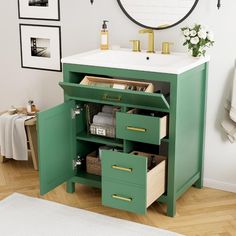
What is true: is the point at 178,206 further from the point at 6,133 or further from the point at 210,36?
the point at 6,133

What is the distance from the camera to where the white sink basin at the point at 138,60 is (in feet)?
9.89

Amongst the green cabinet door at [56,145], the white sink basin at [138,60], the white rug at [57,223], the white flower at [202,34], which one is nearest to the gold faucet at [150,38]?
the white sink basin at [138,60]

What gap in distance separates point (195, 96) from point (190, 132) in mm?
233

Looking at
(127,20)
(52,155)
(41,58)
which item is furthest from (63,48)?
(52,155)

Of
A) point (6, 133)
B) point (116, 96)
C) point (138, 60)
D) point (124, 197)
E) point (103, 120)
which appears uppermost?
point (138, 60)

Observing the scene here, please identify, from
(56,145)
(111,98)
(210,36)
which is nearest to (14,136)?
(56,145)

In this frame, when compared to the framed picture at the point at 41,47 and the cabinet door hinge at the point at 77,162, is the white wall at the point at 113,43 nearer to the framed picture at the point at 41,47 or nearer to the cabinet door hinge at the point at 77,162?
the framed picture at the point at 41,47

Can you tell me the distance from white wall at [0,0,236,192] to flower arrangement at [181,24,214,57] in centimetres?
20

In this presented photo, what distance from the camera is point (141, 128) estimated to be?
3.01m

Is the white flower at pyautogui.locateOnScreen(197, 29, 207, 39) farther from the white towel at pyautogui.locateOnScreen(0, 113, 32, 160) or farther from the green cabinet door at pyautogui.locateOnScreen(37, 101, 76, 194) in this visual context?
the white towel at pyautogui.locateOnScreen(0, 113, 32, 160)

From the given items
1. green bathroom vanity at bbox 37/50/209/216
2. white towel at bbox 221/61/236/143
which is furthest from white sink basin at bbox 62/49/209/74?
white towel at bbox 221/61/236/143

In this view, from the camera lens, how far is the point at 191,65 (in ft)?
10.0

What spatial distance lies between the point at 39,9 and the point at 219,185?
1.89 m

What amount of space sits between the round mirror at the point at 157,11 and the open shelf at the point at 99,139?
840mm
